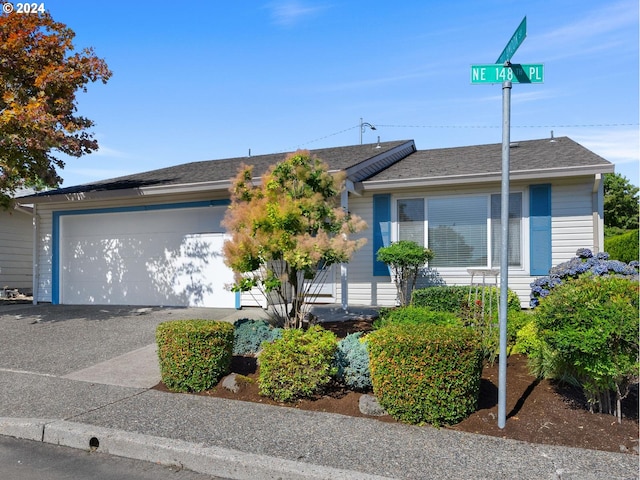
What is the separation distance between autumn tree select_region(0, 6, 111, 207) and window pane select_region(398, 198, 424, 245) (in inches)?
267

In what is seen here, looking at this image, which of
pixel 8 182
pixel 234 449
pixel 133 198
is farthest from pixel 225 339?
pixel 8 182

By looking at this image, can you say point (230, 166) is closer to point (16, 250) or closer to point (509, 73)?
point (16, 250)

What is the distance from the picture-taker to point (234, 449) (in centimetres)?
405

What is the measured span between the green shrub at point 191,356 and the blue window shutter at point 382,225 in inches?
233

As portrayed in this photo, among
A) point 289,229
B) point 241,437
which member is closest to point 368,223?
point 289,229

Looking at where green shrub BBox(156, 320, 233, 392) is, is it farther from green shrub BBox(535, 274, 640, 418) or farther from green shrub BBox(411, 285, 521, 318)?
green shrub BBox(411, 285, 521, 318)

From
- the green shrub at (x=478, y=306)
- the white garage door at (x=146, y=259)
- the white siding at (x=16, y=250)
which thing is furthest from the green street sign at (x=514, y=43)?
the white siding at (x=16, y=250)

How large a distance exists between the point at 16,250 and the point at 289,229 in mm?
14884

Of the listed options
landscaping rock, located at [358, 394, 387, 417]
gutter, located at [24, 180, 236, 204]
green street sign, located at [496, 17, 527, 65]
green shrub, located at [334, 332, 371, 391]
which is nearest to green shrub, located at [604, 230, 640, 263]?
gutter, located at [24, 180, 236, 204]

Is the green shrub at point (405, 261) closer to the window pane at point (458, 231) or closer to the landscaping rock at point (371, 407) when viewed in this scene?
the window pane at point (458, 231)

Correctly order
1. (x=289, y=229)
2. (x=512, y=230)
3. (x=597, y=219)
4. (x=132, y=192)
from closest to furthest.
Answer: (x=289, y=229) < (x=597, y=219) < (x=512, y=230) < (x=132, y=192)

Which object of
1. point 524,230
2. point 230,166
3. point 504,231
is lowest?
point 504,231

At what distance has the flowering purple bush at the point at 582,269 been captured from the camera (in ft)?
22.0

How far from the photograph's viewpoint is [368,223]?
36.7ft
